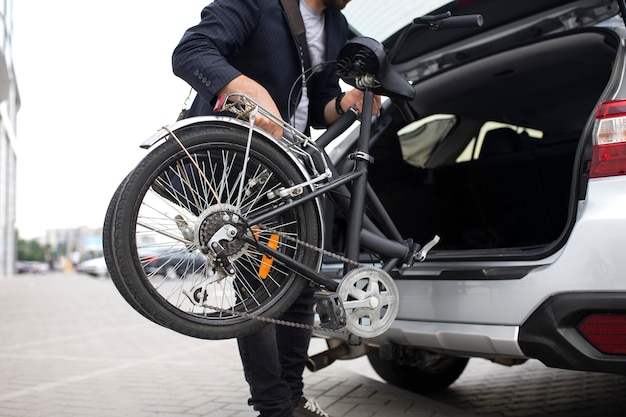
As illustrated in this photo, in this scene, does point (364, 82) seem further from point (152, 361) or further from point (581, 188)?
point (152, 361)

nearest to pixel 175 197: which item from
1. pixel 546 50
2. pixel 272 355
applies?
pixel 272 355

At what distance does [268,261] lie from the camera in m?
2.29

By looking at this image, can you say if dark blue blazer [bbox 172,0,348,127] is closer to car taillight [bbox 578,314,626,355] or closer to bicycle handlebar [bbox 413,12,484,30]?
bicycle handlebar [bbox 413,12,484,30]

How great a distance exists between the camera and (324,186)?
2.33 meters

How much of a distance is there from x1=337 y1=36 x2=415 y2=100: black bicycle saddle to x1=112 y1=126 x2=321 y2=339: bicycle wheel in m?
0.46

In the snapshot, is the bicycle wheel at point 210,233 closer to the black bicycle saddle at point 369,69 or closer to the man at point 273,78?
the man at point 273,78

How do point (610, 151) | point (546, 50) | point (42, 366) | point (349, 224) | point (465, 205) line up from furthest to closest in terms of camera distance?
point (42, 366) < point (465, 205) < point (546, 50) < point (349, 224) < point (610, 151)

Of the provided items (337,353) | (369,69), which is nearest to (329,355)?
(337,353)

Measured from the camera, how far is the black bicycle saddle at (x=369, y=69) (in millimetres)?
2414

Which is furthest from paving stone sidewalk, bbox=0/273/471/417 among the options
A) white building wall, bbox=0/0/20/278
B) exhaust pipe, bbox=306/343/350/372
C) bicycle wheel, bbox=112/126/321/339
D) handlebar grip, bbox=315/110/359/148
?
white building wall, bbox=0/0/20/278

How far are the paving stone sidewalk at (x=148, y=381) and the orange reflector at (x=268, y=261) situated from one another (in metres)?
1.24

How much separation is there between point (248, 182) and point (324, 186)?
262mm

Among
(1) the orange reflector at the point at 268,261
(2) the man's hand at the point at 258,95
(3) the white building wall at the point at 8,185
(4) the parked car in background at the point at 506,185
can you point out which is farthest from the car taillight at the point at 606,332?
(3) the white building wall at the point at 8,185

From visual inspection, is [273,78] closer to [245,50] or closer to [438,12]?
[245,50]
